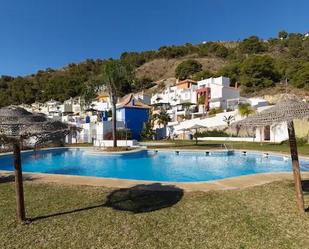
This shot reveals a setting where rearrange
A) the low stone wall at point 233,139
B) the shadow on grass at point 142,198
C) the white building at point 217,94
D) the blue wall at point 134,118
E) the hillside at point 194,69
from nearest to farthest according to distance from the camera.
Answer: the shadow on grass at point 142,198 → the low stone wall at point 233,139 → the blue wall at point 134,118 → the white building at point 217,94 → the hillside at point 194,69

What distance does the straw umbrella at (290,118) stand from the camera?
18.0 ft

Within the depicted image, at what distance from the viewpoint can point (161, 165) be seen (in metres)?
17.5

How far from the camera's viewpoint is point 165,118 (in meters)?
41.4

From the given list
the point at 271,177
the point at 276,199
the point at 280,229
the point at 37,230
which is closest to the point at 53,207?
the point at 37,230

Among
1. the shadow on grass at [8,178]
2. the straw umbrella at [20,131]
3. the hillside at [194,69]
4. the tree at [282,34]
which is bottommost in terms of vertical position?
the shadow on grass at [8,178]

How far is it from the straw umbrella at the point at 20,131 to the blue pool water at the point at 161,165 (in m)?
7.70

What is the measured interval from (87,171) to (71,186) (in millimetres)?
7354

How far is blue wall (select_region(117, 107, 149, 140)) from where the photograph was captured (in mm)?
37156

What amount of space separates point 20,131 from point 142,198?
3.30m

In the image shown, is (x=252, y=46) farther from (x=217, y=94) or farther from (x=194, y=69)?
(x=217, y=94)

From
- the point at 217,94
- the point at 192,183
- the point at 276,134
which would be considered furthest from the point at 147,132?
the point at 192,183

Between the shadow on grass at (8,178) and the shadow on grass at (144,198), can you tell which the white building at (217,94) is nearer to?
the shadow on grass at (8,178)

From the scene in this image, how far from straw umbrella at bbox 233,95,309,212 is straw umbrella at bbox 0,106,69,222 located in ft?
13.2

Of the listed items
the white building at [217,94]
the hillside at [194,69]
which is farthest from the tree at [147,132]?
the hillside at [194,69]
